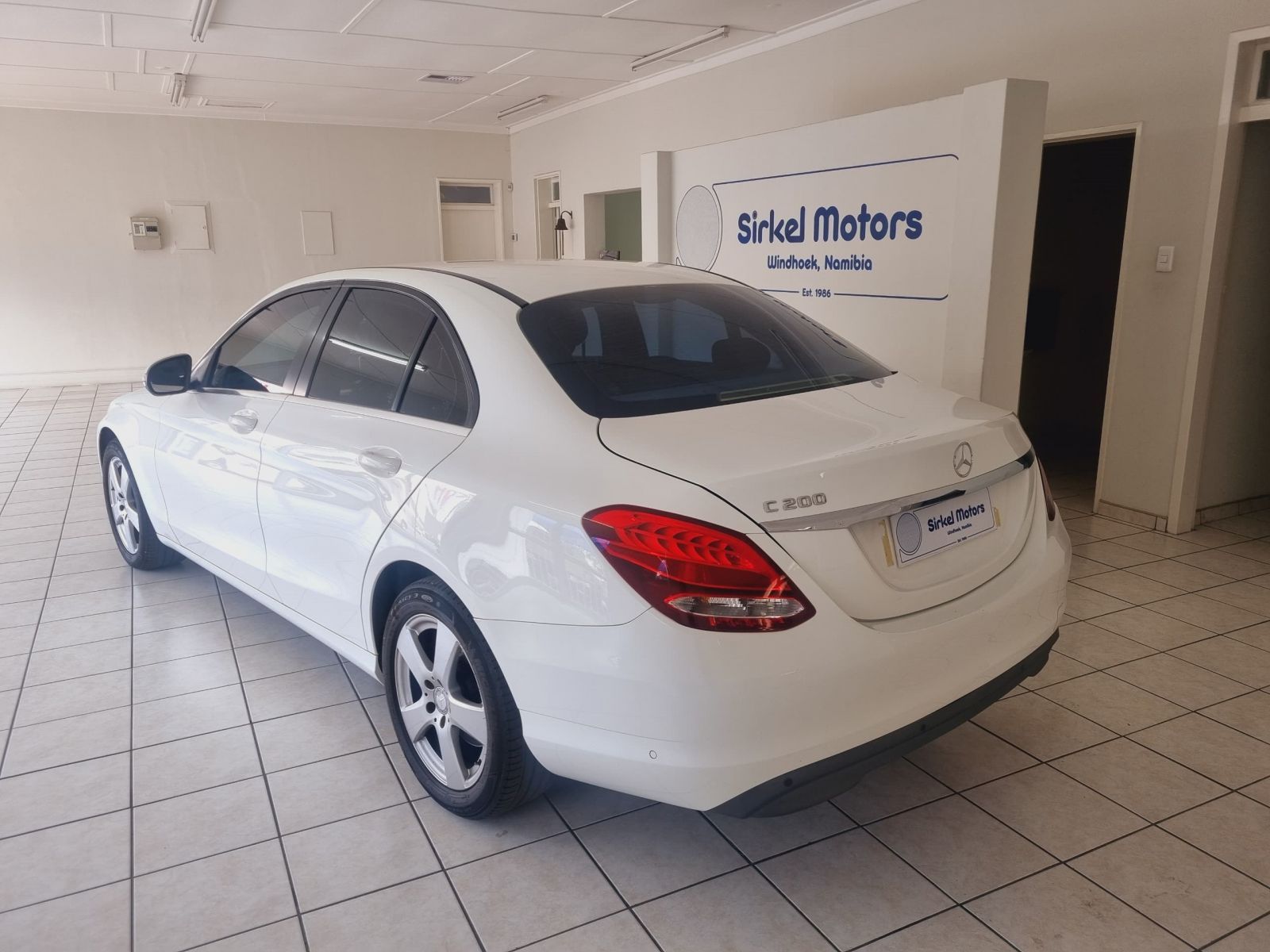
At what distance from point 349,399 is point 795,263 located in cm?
323

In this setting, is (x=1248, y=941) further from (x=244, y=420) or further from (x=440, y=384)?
(x=244, y=420)

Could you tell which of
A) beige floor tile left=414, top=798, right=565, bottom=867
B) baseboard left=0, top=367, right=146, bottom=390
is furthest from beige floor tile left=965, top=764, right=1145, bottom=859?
baseboard left=0, top=367, right=146, bottom=390

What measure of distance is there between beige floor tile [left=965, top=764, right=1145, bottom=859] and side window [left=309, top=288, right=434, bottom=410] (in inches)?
70.3

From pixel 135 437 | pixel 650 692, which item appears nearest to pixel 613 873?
pixel 650 692

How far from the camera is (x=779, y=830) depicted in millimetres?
2158

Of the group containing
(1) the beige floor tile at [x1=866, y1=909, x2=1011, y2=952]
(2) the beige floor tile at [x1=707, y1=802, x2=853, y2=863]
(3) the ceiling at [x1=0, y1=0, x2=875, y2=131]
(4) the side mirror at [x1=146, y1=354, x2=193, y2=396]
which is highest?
(3) the ceiling at [x1=0, y1=0, x2=875, y2=131]

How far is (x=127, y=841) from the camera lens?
7.05 feet

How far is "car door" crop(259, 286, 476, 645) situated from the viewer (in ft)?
7.12

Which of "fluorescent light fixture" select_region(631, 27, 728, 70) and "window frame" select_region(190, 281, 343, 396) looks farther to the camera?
"fluorescent light fixture" select_region(631, 27, 728, 70)

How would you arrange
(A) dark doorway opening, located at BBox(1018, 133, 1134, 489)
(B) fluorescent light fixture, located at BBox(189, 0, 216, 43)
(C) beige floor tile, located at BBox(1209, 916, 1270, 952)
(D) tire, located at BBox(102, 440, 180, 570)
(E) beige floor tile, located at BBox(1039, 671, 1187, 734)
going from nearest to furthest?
(C) beige floor tile, located at BBox(1209, 916, 1270, 952) → (E) beige floor tile, located at BBox(1039, 671, 1187, 734) → (D) tire, located at BBox(102, 440, 180, 570) → (B) fluorescent light fixture, located at BBox(189, 0, 216, 43) → (A) dark doorway opening, located at BBox(1018, 133, 1134, 489)

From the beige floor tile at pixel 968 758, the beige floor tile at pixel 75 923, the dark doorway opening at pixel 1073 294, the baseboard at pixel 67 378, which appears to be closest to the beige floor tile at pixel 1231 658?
the beige floor tile at pixel 968 758

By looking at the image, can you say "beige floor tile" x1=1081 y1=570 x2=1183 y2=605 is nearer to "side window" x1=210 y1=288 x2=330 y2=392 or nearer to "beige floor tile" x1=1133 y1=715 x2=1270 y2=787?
"beige floor tile" x1=1133 y1=715 x2=1270 y2=787

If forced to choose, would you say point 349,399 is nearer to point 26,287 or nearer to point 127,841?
point 127,841

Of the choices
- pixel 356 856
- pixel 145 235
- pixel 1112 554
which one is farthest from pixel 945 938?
pixel 145 235
